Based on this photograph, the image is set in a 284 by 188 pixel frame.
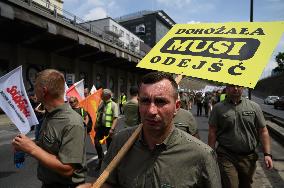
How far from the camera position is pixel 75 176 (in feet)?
10.1

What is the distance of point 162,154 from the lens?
83.8 inches

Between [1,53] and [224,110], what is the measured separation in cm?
1904

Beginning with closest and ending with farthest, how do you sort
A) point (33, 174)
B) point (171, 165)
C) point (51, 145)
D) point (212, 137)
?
point (171, 165) → point (51, 145) → point (212, 137) → point (33, 174)

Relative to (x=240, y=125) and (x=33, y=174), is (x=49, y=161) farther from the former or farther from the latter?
(x=33, y=174)

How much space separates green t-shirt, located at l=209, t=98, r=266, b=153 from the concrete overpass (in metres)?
15.2

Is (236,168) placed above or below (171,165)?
below

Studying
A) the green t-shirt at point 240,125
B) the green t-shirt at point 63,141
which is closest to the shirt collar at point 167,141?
the green t-shirt at point 63,141

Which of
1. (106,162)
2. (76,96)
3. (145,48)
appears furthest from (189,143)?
(145,48)

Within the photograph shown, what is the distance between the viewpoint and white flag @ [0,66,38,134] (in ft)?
12.0

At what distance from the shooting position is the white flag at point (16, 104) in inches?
144

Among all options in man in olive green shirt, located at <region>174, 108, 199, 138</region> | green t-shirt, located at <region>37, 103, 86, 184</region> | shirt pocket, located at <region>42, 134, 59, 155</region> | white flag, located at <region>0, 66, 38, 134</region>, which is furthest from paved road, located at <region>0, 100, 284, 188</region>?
shirt pocket, located at <region>42, 134, 59, 155</region>

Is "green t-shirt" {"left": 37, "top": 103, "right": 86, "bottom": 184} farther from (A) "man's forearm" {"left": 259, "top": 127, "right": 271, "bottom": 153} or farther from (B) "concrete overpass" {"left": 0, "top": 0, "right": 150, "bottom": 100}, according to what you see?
(B) "concrete overpass" {"left": 0, "top": 0, "right": 150, "bottom": 100}

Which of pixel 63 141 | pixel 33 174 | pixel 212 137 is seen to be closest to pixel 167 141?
pixel 63 141

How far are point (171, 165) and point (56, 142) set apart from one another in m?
1.23
